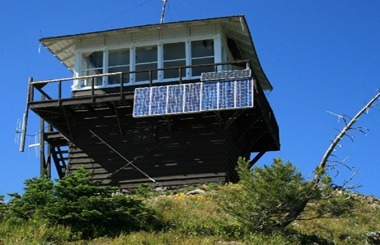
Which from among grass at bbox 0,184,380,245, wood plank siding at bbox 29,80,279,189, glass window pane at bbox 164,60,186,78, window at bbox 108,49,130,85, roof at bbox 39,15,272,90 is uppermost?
roof at bbox 39,15,272,90

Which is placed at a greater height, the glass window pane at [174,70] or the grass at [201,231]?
the glass window pane at [174,70]

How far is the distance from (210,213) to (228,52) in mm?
10924

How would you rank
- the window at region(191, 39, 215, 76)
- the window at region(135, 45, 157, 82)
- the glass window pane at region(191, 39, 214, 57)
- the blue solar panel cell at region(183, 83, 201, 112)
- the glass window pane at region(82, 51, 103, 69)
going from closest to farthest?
1. the blue solar panel cell at region(183, 83, 201, 112)
2. the window at region(191, 39, 215, 76)
3. the glass window pane at region(191, 39, 214, 57)
4. the window at region(135, 45, 157, 82)
5. the glass window pane at region(82, 51, 103, 69)

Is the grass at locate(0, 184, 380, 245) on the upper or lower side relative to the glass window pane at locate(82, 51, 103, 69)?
lower

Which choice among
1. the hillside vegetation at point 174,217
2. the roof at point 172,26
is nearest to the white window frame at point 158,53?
the roof at point 172,26

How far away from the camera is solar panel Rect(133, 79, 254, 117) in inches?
976

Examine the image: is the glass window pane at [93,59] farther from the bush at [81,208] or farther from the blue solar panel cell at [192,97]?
the bush at [81,208]

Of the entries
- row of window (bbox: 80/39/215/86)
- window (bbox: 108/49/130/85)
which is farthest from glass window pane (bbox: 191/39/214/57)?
window (bbox: 108/49/130/85)

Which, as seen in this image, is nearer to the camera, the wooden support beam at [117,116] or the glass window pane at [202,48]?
the wooden support beam at [117,116]

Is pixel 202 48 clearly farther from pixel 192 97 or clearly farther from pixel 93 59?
pixel 93 59

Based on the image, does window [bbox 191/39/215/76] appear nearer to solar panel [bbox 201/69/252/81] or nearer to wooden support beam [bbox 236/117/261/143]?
solar panel [bbox 201/69/252/81]

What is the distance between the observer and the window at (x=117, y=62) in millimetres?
28625

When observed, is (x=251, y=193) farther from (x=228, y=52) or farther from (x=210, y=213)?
(x=228, y=52)

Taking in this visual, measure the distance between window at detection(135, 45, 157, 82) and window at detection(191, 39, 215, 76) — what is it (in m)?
1.77
